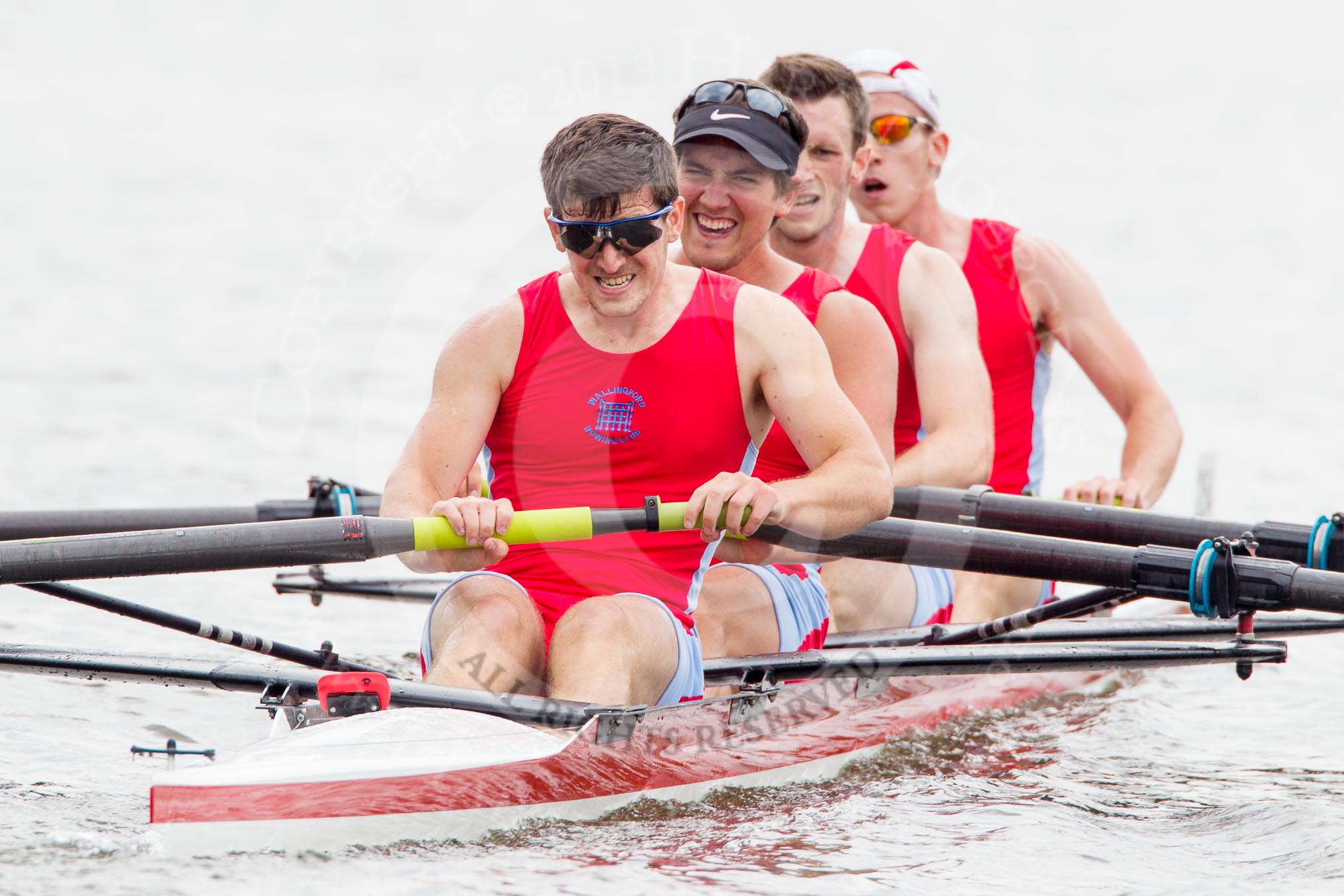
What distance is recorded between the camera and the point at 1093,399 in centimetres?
1131

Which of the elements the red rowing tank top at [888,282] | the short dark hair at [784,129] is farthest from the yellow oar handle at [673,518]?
the red rowing tank top at [888,282]

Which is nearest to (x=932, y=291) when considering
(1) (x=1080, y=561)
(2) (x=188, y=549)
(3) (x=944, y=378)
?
(3) (x=944, y=378)

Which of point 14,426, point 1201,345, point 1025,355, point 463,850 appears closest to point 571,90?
point 1201,345

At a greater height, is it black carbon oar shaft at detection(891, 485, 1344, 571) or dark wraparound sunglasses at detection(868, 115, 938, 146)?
dark wraparound sunglasses at detection(868, 115, 938, 146)

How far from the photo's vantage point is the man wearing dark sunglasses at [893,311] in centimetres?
495

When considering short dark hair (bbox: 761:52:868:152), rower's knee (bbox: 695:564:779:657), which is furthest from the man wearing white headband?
rower's knee (bbox: 695:564:779:657)

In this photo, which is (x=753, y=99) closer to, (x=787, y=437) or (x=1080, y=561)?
(x=787, y=437)

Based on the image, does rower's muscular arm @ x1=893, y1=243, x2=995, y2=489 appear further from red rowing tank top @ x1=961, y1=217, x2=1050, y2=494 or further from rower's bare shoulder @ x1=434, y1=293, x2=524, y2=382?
rower's bare shoulder @ x1=434, y1=293, x2=524, y2=382

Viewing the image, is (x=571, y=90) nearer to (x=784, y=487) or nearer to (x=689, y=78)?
(x=689, y=78)

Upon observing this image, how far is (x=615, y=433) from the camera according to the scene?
371 centimetres

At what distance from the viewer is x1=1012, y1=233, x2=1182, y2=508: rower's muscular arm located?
5.72 m

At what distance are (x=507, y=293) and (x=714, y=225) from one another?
843cm

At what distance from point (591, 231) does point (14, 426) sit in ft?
20.2

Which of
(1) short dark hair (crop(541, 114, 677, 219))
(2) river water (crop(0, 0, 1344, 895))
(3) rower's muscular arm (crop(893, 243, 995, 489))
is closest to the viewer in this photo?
(1) short dark hair (crop(541, 114, 677, 219))
